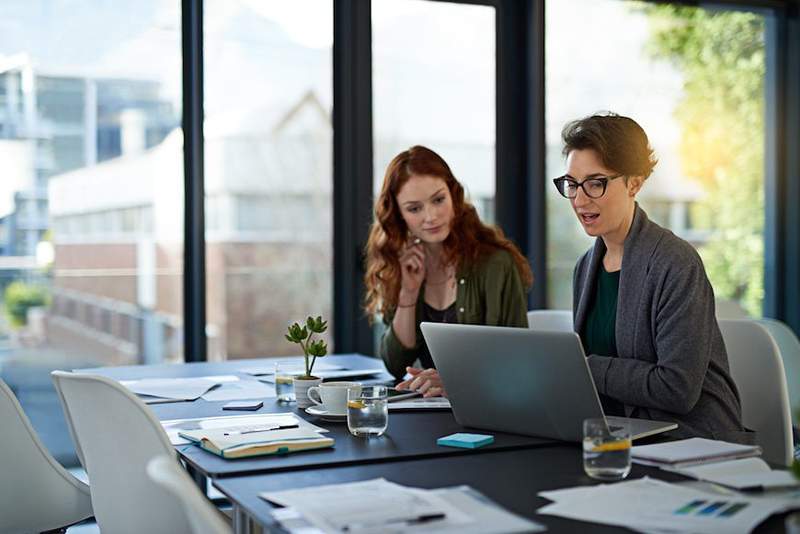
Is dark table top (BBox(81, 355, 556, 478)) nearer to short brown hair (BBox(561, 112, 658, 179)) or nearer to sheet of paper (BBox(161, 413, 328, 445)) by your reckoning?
sheet of paper (BBox(161, 413, 328, 445))

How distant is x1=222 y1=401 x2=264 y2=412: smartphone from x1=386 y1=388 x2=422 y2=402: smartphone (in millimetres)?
298

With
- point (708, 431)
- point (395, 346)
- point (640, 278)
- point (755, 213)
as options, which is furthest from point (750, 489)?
point (755, 213)

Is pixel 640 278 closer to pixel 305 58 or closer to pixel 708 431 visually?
pixel 708 431

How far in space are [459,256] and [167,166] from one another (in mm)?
1541

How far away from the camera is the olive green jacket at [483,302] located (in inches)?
111

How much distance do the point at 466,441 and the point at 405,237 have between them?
1.26 metres

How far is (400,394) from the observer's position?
2398mm

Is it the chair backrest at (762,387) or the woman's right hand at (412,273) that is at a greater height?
the woman's right hand at (412,273)

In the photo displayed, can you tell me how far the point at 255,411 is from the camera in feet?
7.37

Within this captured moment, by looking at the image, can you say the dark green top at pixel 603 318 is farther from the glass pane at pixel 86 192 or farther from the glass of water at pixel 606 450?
the glass pane at pixel 86 192

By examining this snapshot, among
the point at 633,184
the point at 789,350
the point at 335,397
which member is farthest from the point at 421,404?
the point at 789,350

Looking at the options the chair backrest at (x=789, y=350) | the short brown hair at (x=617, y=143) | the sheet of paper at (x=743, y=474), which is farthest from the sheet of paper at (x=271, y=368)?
the sheet of paper at (x=743, y=474)

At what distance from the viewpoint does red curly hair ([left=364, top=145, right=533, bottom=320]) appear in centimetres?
290

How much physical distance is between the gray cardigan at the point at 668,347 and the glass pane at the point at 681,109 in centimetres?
226
